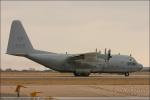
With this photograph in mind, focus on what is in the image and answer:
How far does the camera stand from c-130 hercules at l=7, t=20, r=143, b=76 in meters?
77.2

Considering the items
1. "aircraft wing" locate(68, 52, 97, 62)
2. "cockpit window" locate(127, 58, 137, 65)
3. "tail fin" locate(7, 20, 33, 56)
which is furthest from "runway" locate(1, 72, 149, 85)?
"cockpit window" locate(127, 58, 137, 65)

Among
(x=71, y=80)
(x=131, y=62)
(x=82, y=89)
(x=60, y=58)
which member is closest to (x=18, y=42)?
(x=60, y=58)

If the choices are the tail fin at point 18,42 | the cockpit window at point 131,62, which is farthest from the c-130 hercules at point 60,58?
the cockpit window at point 131,62

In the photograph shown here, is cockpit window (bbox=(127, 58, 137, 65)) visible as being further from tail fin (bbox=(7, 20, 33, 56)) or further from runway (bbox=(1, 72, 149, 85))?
tail fin (bbox=(7, 20, 33, 56))

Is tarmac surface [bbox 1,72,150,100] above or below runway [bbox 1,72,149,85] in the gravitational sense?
above

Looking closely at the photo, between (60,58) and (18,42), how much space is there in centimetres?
723

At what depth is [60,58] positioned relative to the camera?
77312 mm

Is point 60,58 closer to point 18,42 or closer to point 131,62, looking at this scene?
→ point 18,42

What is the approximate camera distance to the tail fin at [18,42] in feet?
253

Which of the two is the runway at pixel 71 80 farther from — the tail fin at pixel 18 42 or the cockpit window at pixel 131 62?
the cockpit window at pixel 131 62

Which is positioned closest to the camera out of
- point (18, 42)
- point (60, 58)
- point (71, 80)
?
point (71, 80)

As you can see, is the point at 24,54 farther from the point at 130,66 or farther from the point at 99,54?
the point at 130,66

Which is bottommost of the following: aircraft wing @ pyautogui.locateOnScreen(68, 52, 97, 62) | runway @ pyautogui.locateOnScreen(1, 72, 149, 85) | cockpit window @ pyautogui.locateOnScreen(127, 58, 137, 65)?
runway @ pyautogui.locateOnScreen(1, 72, 149, 85)

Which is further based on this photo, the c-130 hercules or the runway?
the c-130 hercules
